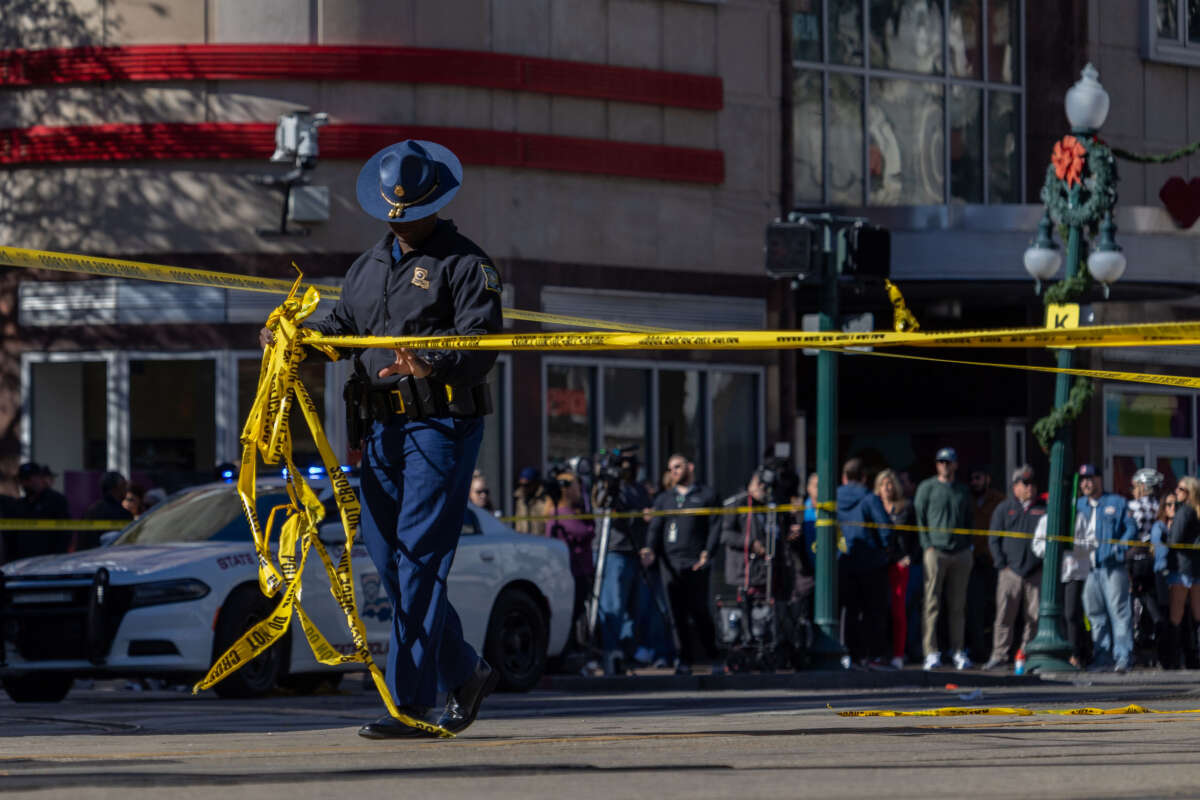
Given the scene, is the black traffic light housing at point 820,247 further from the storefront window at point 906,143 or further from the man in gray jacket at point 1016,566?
the storefront window at point 906,143

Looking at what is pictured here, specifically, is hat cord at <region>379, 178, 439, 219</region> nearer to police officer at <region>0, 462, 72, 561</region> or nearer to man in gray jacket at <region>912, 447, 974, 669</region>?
police officer at <region>0, 462, 72, 561</region>

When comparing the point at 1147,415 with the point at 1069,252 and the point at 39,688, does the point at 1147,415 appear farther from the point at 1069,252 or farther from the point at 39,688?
the point at 39,688

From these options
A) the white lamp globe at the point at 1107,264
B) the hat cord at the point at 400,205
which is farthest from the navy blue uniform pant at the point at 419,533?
the white lamp globe at the point at 1107,264

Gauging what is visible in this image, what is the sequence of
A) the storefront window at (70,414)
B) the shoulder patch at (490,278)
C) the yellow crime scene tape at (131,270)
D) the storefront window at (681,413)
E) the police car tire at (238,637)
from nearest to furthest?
the shoulder patch at (490,278), the yellow crime scene tape at (131,270), the police car tire at (238,637), the storefront window at (70,414), the storefront window at (681,413)

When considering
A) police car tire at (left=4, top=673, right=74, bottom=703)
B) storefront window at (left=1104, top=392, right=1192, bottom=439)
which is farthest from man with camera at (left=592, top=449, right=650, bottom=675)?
storefront window at (left=1104, top=392, right=1192, bottom=439)

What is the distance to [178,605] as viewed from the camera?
13500 mm

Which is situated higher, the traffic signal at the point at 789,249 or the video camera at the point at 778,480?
the traffic signal at the point at 789,249

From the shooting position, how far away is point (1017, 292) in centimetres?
→ 2711

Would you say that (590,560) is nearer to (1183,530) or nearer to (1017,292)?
(1183,530)

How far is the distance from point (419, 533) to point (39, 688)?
7.00m

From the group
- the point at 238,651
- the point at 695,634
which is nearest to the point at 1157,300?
the point at 695,634

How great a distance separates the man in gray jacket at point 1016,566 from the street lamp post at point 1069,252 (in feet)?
3.55

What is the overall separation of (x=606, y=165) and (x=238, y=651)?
1588cm

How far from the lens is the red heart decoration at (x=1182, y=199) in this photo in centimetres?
2612
